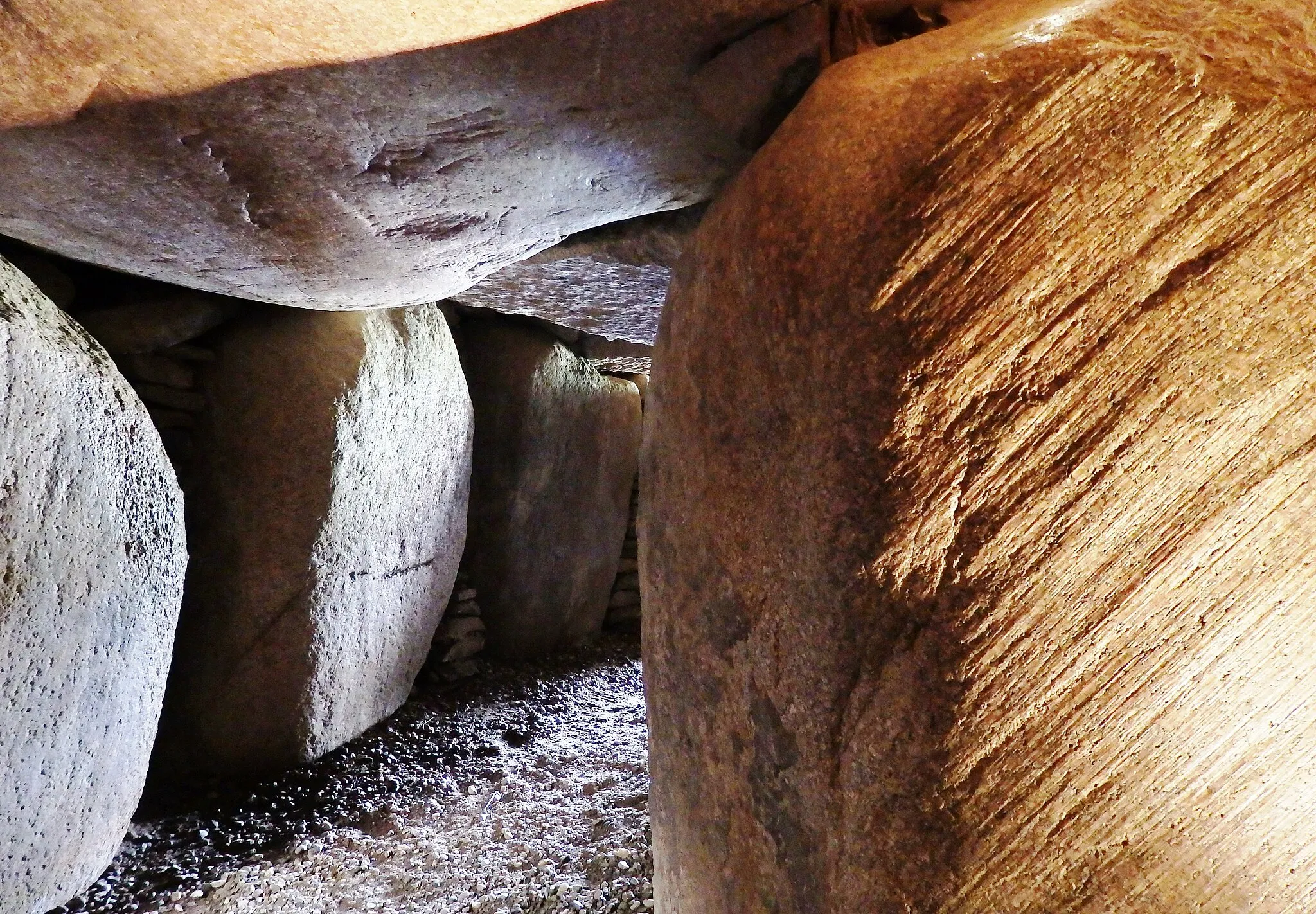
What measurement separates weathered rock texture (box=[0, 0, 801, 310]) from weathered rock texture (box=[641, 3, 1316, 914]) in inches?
16.7

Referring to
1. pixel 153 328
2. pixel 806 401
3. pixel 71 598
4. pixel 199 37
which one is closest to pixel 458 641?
pixel 153 328

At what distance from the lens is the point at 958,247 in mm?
1028

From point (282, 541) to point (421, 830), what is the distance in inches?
40.4

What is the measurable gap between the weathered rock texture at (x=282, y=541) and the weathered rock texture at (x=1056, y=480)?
2177 millimetres

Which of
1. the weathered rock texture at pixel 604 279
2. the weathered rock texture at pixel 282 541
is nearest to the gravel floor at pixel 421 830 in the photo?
the weathered rock texture at pixel 282 541

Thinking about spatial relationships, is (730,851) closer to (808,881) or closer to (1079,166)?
(808,881)

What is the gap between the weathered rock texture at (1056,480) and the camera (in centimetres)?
93

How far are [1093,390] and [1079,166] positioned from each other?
0.26m

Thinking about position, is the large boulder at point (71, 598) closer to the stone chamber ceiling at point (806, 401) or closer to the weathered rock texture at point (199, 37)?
the stone chamber ceiling at point (806, 401)

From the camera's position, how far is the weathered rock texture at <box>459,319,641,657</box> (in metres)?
4.24

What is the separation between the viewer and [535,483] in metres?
4.34

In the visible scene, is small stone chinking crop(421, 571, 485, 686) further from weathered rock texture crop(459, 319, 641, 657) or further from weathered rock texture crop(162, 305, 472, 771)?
weathered rock texture crop(162, 305, 472, 771)

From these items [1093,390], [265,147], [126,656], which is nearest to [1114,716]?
[1093,390]

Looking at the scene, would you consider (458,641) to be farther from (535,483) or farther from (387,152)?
(387,152)
